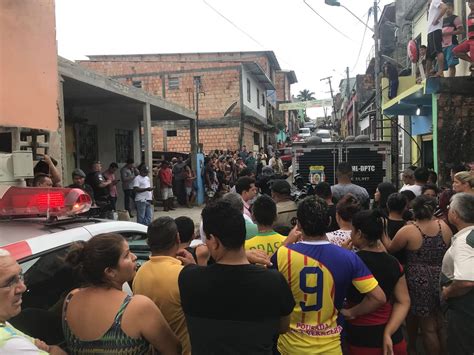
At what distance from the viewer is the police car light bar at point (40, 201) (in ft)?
8.32

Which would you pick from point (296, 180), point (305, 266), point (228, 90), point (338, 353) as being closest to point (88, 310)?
point (305, 266)

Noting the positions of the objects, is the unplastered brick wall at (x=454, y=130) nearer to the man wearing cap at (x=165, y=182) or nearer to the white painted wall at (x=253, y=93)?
the man wearing cap at (x=165, y=182)

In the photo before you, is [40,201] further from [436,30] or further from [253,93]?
[253,93]

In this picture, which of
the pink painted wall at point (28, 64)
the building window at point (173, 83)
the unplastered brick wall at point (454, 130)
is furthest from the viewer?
the building window at point (173, 83)

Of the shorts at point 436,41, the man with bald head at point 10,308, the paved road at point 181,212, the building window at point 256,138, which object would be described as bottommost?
the paved road at point 181,212

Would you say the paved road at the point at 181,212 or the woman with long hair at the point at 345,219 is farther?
the paved road at the point at 181,212

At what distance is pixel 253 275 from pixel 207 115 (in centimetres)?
2203

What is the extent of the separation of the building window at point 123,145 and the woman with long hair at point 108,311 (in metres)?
11.9

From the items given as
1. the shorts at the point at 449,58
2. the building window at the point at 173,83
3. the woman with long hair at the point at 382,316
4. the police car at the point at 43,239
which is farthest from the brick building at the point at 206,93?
the woman with long hair at the point at 382,316

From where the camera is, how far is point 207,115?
926 inches

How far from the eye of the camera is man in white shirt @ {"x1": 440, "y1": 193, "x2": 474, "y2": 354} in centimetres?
290

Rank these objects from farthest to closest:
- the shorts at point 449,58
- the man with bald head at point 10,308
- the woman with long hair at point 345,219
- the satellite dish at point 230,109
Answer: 1. the satellite dish at point 230,109
2. the shorts at point 449,58
3. the woman with long hair at point 345,219
4. the man with bald head at point 10,308

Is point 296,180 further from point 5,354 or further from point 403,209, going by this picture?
point 5,354

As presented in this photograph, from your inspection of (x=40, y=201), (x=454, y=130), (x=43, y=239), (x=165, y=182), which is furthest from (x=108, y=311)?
(x=165, y=182)
